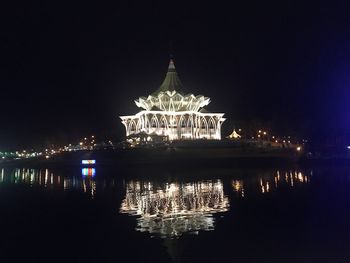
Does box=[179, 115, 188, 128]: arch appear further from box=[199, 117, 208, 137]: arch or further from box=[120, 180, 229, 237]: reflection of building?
→ box=[120, 180, 229, 237]: reflection of building

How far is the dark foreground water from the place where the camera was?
1140 centimetres

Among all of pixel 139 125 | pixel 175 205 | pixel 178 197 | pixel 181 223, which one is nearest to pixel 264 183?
pixel 178 197

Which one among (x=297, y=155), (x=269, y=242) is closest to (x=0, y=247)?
(x=269, y=242)

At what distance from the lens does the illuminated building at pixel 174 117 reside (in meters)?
64.9

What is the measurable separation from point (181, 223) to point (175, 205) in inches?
144

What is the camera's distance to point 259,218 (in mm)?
15453

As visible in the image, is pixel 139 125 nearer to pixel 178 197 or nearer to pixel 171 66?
pixel 171 66

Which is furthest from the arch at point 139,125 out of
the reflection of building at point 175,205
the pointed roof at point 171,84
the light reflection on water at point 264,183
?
the reflection of building at point 175,205

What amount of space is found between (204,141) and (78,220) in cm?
4214

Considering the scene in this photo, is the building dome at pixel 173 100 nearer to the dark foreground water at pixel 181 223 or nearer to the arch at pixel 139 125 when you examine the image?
the arch at pixel 139 125

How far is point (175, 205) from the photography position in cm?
1814

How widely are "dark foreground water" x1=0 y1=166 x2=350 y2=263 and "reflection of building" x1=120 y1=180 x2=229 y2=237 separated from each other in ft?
0.12

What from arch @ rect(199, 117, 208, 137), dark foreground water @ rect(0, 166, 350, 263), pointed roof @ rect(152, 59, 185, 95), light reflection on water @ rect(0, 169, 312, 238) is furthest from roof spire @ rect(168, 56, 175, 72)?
dark foreground water @ rect(0, 166, 350, 263)

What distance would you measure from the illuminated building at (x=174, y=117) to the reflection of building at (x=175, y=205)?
38.8 metres
